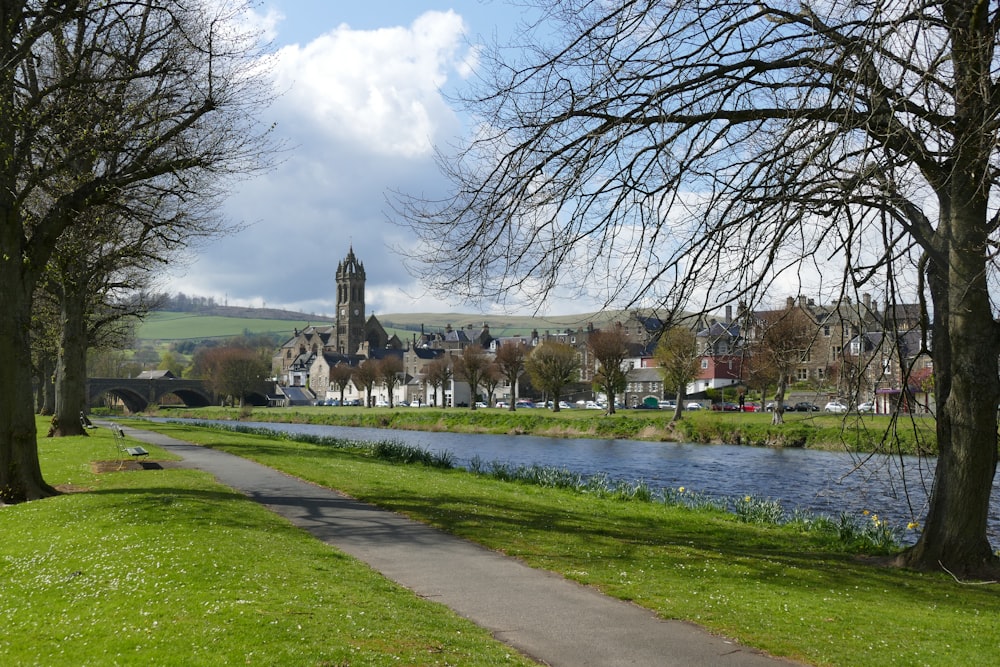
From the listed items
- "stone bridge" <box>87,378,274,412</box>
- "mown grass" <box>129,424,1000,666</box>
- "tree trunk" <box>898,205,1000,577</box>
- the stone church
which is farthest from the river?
the stone church

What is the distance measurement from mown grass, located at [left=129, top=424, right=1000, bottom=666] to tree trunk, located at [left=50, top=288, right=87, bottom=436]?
16683 mm

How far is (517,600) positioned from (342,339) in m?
184

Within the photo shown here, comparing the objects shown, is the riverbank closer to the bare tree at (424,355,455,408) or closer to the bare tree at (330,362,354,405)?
the bare tree at (424,355,455,408)

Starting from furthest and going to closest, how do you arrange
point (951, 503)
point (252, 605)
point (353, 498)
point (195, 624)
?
point (353, 498) < point (951, 503) < point (252, 605) < point (195, 624)

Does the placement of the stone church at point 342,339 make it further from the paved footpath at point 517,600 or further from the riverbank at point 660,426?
the paved footpath at point 517,600

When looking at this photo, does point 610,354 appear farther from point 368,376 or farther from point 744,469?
point 368,376

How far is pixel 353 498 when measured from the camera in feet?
56.9

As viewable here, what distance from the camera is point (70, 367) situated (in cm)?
3089

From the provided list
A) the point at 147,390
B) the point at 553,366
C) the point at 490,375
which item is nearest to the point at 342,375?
the point at 147,390

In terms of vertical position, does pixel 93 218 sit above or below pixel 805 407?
above

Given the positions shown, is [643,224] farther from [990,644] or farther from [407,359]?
[407,359]

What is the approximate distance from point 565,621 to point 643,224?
17.3 feet

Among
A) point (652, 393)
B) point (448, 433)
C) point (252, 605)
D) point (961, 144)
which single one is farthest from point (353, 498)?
point (652, 393)

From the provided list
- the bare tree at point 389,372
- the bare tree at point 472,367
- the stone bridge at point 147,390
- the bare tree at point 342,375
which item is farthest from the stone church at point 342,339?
the bare tree at point 472,367
